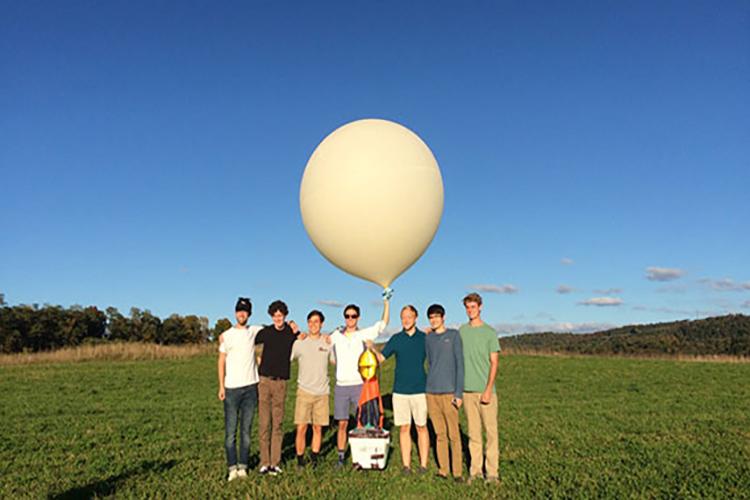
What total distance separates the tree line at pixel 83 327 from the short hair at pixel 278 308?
51232 millimetres

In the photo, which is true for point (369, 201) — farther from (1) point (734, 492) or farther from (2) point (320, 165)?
(1) point (734, 492)

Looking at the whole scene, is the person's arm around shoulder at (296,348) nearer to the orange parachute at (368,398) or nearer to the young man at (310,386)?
the young man at (310,386)

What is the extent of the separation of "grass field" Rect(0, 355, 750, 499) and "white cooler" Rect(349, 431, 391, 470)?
0.61 feet

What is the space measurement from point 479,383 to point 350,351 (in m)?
1.85

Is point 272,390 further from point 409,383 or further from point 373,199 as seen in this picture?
point 373,199

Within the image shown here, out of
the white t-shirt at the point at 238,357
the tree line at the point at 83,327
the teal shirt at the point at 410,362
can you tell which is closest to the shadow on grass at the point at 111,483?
the white t-shirt at the point at 238,357

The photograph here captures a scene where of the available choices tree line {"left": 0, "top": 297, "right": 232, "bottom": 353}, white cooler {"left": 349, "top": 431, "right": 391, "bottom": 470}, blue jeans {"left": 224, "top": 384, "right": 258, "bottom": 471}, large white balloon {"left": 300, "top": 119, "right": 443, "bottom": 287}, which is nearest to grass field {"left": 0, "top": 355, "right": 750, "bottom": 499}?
white cooler {"left": 349, "top": 431, "right": 391, "bottom": 470}

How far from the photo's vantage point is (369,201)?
731cm

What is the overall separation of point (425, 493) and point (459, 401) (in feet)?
3.65

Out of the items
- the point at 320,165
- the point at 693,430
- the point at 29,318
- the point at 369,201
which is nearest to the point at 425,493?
the point at 369,201

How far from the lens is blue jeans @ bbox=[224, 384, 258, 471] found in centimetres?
694

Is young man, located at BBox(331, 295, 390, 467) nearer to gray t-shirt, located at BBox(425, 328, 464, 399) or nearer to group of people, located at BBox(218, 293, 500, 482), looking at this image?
group of people, located at BBox(218, 293, 500, 482)

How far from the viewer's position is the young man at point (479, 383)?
263 inches

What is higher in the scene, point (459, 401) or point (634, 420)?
point (459, 401)
